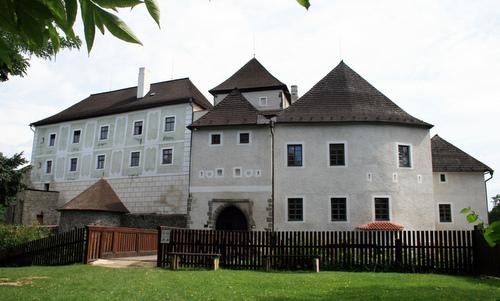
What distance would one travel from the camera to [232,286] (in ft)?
34.4

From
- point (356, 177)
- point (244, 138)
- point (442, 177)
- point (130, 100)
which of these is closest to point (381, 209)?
point (356, 177)

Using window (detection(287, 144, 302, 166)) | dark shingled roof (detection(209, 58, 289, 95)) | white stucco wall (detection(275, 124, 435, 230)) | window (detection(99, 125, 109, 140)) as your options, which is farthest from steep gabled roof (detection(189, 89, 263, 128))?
window (detection(99, 125, 109, 140))

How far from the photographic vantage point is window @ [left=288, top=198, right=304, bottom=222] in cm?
2564

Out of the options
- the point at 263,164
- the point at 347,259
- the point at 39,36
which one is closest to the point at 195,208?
the point at 263,164

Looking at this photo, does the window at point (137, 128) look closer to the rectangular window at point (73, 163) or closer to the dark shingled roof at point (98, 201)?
the dark shingled roof at point (98, 201)

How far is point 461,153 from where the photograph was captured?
3069cm

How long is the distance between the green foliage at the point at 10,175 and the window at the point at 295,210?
1429 centimetres

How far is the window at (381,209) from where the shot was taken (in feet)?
82.7

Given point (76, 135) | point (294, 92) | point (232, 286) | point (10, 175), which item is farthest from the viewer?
point (76, 135)

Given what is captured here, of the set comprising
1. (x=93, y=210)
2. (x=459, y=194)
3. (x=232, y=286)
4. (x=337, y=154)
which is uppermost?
(x=337, y=154)

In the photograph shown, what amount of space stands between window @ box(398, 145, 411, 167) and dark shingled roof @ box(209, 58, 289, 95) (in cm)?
1148

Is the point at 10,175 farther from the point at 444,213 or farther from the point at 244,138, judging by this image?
the point at 444,213

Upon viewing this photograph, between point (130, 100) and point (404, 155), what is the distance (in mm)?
24034

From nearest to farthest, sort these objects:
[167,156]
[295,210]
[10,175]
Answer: [10,175]
[295,210]
[167,156]
